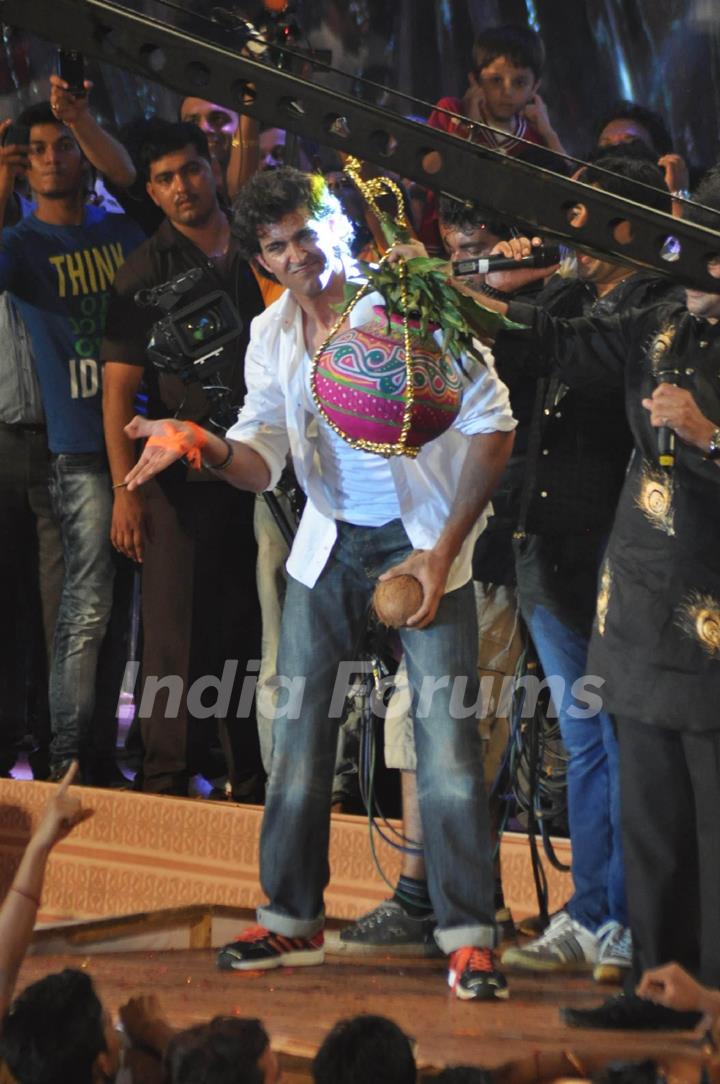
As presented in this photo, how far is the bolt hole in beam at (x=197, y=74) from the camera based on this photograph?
2107 millimetres

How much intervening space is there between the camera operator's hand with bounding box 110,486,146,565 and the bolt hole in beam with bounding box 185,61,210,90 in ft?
10.4

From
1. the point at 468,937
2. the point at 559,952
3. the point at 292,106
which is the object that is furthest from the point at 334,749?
the point at 292,106

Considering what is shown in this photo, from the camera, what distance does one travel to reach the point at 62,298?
5504 mm

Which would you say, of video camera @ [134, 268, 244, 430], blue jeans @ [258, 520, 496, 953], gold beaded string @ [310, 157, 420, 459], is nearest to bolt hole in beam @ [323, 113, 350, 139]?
gold beaded string @ [310, 157, 420, 459]

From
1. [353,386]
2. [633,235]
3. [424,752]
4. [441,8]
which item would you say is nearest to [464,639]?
[424,752]

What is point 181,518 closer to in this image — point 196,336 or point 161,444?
point 196,336

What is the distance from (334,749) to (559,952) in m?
0.71

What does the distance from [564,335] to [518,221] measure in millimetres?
1319

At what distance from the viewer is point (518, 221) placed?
217 centimetres

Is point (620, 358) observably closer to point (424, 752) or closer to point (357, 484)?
point (357, 484)

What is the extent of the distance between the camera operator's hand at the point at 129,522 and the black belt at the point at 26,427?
52 cm

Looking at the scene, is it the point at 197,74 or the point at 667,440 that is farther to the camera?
the point at 667,440

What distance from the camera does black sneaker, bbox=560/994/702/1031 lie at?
3.09 metres

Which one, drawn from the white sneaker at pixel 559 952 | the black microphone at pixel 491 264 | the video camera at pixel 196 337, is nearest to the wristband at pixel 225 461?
the black microphone at pixel 491 264
